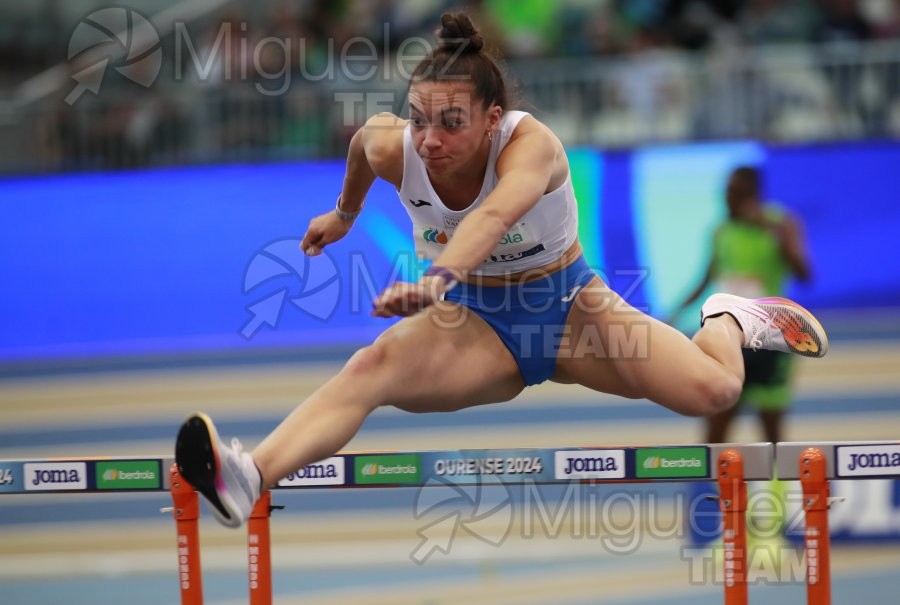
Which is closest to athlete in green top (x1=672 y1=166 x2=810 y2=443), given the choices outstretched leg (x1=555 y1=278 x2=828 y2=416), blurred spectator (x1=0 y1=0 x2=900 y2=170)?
blurred spectator (x1=0 y1=0 x2=900 y2=170)

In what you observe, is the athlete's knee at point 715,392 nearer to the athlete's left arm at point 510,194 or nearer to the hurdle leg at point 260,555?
the athlete's left arm at point 510,194

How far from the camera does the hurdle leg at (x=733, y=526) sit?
3.78m

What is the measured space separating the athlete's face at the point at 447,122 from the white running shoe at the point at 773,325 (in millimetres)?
1212

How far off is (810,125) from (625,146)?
54.9 inches

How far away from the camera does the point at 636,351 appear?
3.58 metres

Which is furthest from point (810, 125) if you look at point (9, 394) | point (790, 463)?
point (9, 394)

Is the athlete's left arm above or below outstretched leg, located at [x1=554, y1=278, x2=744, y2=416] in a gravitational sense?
above

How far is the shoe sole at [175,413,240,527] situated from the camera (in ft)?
9.78

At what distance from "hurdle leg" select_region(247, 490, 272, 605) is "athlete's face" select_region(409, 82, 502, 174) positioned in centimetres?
145

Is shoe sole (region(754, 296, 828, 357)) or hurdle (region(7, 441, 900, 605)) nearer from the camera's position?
hurdle (region(7, 441, 900, 605))

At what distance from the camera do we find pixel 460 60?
326 cm

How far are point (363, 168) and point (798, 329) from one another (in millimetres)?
1613

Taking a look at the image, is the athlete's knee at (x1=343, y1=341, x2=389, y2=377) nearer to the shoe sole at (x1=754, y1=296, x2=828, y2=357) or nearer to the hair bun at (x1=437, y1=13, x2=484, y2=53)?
the hair bun at (x1=437, y1=13, x2=484, y2=53)

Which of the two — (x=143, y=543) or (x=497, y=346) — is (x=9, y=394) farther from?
(x=497, y=346)
